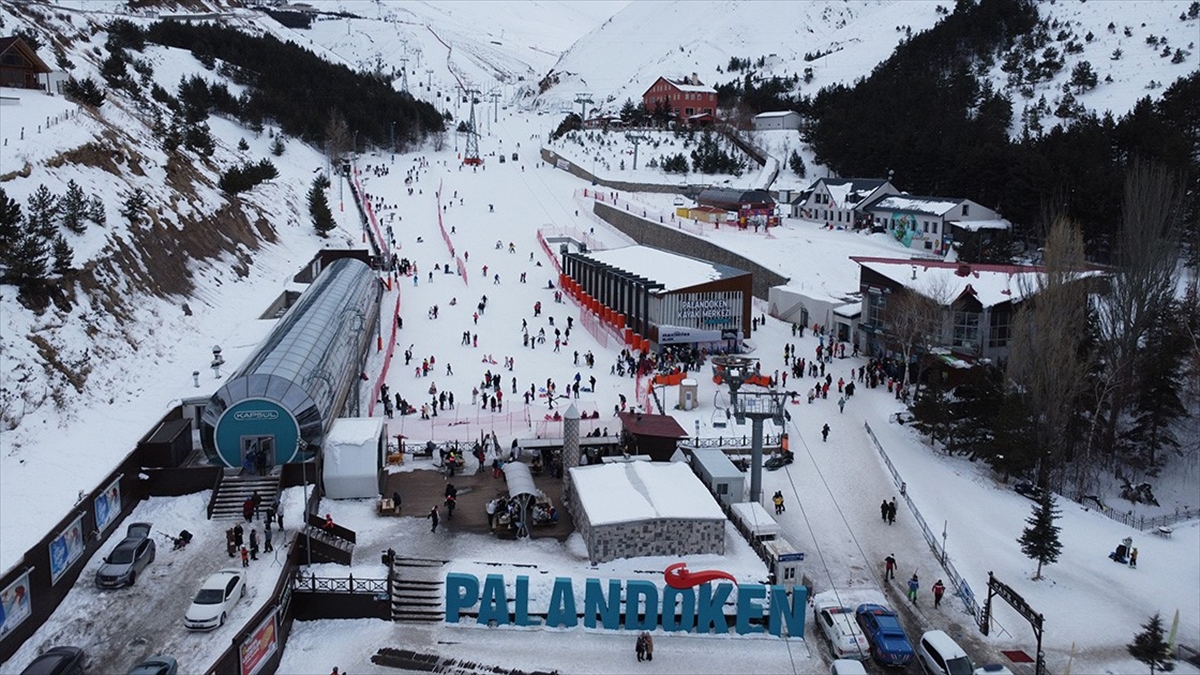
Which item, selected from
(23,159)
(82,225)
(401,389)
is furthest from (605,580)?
(23,159)

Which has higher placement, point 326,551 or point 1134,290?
point 1134,290

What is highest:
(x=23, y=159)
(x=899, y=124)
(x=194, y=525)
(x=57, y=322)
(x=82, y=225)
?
(x=899, y=124)

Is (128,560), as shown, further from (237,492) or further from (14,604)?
(237,492)

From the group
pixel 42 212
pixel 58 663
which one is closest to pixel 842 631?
pixel 58 663

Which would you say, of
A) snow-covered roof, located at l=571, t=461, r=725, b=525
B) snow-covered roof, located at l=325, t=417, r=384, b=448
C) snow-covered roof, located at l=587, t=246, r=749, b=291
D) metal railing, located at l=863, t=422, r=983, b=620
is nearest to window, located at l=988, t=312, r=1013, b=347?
snow-covered roof, located at l=587, t=246, r=749, b=291

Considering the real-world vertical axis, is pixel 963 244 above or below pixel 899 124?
below

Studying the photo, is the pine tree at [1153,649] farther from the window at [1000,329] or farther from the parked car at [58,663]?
the window at [1000,329]

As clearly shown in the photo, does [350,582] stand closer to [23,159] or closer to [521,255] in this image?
[23,159]

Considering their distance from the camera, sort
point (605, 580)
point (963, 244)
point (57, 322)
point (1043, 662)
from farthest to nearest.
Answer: point (963, 244), point (57, 322), point (605, 580), point (1043, 662)
